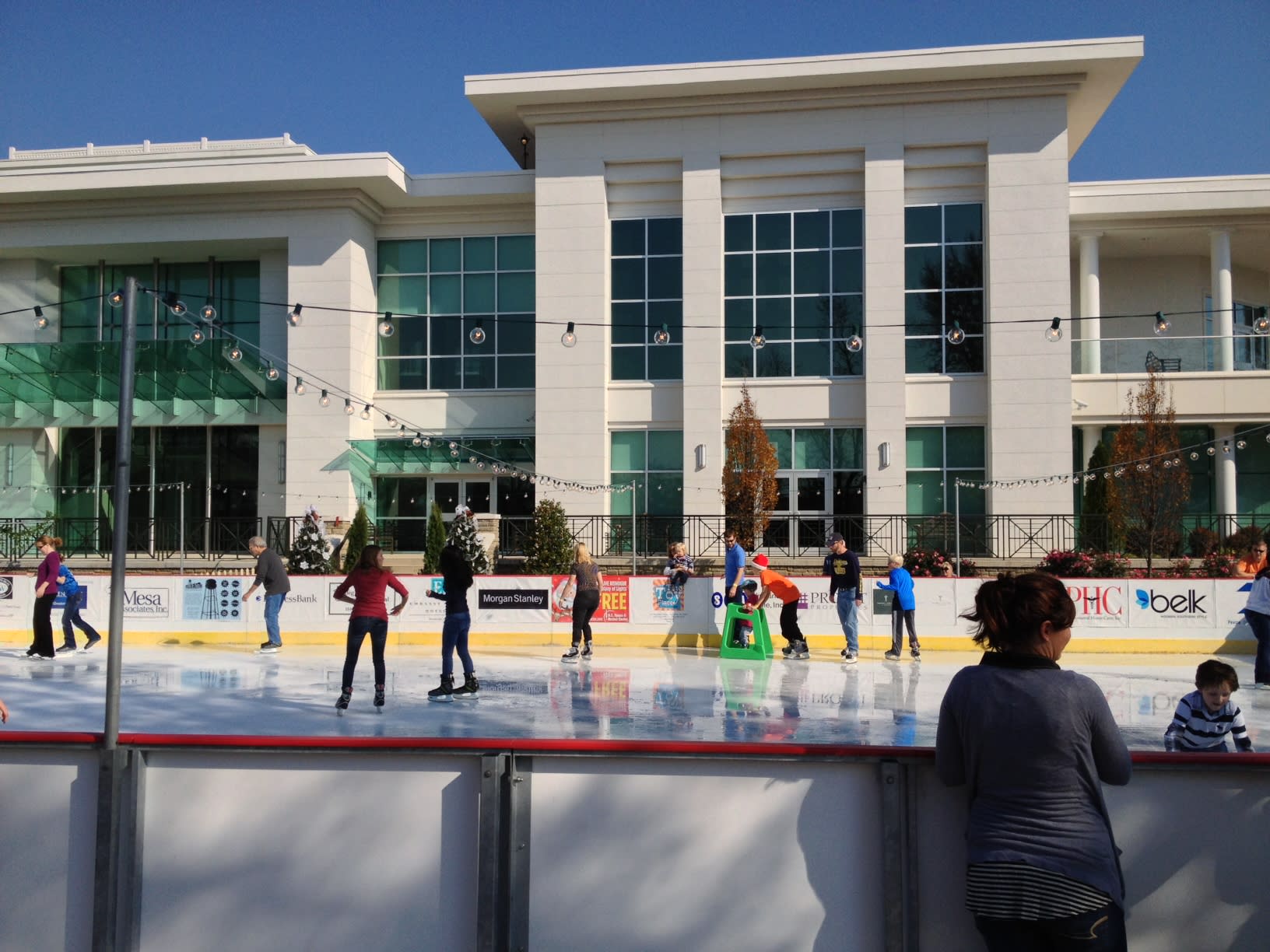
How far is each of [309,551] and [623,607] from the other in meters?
9.41

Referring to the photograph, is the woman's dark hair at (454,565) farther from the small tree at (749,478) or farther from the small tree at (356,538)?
the small tree at (749,478)

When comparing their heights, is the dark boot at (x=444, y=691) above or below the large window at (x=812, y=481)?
below

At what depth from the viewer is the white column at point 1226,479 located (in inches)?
1095

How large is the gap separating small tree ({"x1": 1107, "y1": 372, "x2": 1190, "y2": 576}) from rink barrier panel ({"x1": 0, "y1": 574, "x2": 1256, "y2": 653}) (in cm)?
586

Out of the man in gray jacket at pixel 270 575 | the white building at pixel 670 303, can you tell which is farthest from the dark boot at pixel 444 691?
the white building at pixel 670 303

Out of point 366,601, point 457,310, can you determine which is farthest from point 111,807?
point 457,310

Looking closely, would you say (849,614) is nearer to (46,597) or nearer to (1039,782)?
(46,597)

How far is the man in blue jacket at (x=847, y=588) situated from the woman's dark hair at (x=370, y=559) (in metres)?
7.96

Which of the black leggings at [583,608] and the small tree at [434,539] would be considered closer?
the black leggings at [583,608]

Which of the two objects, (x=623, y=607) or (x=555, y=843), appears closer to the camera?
(x=555, y=843)

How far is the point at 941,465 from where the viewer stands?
1088 inches

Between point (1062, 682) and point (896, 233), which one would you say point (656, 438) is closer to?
point (896, 233)

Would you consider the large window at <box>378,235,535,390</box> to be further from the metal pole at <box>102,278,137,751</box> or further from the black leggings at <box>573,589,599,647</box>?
the metal pole at <box>102,278,137,751</box>

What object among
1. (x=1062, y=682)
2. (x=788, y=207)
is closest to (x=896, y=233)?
(x=788, y=207)
